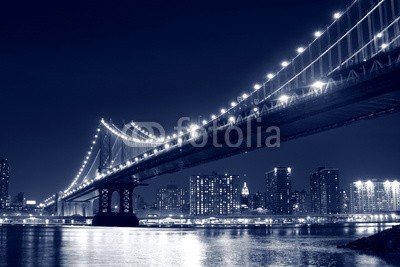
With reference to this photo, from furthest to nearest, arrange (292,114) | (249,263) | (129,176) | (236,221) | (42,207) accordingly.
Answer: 1. (42,207)
2. (236,221)
3. (129,176)
4. (292,114)
5. (249,263)

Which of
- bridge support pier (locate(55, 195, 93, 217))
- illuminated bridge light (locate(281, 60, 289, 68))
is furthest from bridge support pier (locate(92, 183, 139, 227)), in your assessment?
bridge support pier (locate(55, 195, 93, 217))

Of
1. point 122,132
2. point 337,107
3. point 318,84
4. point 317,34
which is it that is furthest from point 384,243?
point 122,132

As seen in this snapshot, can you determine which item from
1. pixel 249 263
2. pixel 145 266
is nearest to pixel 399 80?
pixel 249 263

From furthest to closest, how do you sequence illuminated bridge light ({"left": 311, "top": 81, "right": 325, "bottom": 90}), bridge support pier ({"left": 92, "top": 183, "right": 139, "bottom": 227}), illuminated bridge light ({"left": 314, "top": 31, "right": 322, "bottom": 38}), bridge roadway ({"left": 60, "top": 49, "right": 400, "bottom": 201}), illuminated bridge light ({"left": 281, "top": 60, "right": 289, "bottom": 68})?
bridge support pier ({"left": 92, "top": 183, "right": 139, "bottom": 227}), illuminated bridge light ({"left": 281, "top": 60, "right": 289, "bottom": 68}), illuminated bridge light ({"left": 314, "top": 31, "right": 322, "bottom": 38}), illuminated bridge light ({"left": 311, "top": 81, "right": 325, "bottom": 90}), bridge roadway ({"left": 60, "top": 49, "right": 400, "bottom": 201})

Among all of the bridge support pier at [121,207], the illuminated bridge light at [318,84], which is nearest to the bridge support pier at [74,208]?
the bridge support pier at [121,207]

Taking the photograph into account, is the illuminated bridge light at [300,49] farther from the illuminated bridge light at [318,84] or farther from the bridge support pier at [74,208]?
the bridge support pier at [74,208]

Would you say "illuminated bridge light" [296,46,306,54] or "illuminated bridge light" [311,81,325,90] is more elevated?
"illuminated bridge light" [296,46,306,54]

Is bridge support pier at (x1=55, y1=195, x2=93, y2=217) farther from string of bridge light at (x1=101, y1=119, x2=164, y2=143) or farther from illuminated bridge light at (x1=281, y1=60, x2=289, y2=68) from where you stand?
illuminated bridge light at (x1=281, y1=60, x2=289, y2=68)

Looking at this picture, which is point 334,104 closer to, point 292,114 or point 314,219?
point 292,114

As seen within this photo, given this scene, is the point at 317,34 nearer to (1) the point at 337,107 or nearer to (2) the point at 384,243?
(1) the point at 337,107
